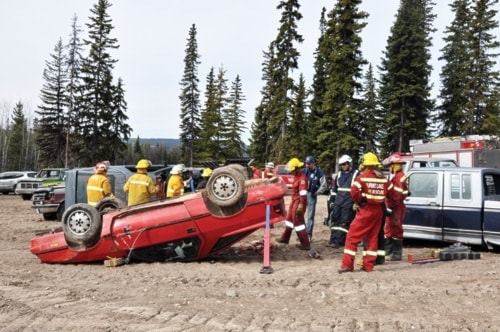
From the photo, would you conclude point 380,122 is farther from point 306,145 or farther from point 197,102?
point 197,102

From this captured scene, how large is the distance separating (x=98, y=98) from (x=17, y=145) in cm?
3936

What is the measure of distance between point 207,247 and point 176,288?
4.85 ft

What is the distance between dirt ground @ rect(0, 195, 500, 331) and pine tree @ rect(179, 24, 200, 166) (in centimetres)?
4474

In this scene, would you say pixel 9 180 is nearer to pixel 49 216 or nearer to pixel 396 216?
pixel 49 216

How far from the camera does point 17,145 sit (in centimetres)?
6825

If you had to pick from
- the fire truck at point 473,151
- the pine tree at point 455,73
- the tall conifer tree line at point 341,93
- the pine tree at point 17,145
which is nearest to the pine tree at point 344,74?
the tall conifer tree line at point 341,93

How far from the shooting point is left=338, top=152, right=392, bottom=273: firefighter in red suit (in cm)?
643

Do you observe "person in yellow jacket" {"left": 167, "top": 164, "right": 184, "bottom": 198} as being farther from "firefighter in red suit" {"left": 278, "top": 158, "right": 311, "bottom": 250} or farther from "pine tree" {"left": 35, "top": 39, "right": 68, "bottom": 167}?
"pine tree" {"left": 35, "top": 39, "right": 68, "bottom": 167}

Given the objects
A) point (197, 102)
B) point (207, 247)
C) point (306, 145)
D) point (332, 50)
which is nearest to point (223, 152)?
point (197, 102)

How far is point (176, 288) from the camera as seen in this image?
5578mm

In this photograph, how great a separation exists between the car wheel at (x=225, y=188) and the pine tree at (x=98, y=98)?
3170cm

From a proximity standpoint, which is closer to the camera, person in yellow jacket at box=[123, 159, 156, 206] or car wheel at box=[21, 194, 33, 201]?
person in yellow jacket at box=[123, 159, 156, 206]

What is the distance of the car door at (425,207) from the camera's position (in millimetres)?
8422

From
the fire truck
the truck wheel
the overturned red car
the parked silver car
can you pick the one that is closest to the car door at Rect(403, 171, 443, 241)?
the overturned red car
